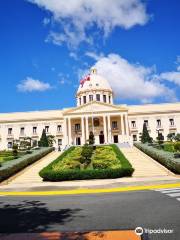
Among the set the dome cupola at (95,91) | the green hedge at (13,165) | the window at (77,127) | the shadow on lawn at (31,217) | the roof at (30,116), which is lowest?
the shadow on lawn at (31,217)

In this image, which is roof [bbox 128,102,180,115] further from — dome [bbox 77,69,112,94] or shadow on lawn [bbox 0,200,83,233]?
shadow on lawn [bbox 0,200,83,233]

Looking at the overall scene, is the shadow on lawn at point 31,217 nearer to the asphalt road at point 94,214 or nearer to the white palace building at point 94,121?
the asphalt road at point 94,214

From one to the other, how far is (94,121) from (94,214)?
6308 centimetres

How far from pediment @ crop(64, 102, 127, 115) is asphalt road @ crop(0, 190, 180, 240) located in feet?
185

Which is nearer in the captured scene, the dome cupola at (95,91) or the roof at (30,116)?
the roof at (30,116)

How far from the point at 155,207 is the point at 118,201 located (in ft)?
6.32

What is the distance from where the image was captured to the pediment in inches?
2751

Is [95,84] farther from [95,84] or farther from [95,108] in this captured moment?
[95,108]

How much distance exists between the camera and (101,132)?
240 feet

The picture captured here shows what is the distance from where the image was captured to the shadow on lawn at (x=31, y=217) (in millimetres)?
8930

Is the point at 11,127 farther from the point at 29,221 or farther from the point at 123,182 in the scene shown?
the point at 29,221

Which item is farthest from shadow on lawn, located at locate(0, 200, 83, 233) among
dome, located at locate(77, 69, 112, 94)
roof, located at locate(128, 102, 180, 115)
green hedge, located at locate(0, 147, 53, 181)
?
dome, located at locate(77, 69, 112, 94)

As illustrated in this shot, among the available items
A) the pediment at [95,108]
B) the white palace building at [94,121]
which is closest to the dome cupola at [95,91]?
the white palace building at [94,121]

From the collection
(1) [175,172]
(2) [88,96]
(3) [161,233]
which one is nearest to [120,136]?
(2) [88,96]
